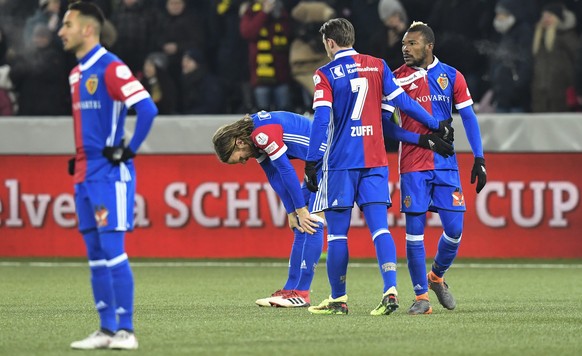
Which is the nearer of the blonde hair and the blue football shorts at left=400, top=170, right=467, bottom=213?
the blue football shorts at left=400, top=170, right=467, bottom=213

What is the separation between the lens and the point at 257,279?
13312 mm

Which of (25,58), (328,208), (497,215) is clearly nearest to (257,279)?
(497,215)

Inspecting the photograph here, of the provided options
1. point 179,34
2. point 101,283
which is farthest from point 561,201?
point 101,283

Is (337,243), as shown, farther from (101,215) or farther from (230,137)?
(101,215)

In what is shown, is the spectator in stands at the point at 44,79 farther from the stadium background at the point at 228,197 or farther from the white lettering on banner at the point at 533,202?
the white lettering on banner at the point at 533,202

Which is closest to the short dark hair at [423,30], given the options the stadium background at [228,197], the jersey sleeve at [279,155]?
the jersey sleeve at [279,155]

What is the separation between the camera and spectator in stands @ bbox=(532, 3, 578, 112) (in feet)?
51.1

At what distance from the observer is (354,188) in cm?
902

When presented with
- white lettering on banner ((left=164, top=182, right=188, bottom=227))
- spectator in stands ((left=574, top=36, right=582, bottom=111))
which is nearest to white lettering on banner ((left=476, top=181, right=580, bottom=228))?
spectator in stands ((left=574, top=36, right=582, bottom=111))

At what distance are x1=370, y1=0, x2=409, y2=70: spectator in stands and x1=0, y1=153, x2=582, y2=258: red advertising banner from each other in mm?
1279

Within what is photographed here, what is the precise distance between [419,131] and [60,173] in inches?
294

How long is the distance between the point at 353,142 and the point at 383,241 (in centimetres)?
71

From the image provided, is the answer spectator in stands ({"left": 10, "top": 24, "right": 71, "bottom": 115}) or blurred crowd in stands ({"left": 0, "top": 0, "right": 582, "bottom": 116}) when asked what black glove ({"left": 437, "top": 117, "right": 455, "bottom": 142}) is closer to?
blurred crowd in stands ({"left": 0, "top": 0, "right": 582, "bottom": 116})

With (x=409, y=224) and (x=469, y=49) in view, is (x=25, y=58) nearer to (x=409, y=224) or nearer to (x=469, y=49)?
(x=469, y=49)
